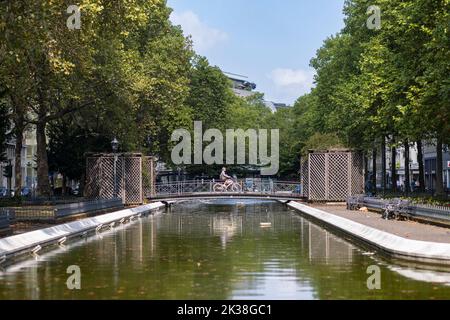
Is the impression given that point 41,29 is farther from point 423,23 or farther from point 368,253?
point 423,23

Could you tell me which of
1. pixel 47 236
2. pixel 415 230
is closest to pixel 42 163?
pixel 47 236

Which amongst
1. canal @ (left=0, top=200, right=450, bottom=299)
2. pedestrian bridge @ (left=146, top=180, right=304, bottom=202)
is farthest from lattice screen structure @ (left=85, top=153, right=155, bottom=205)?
canal @ (left=0, top=200, right=450, bottom=299)

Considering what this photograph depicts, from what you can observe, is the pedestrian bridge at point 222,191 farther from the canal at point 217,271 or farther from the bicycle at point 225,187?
the canal at point 217,271

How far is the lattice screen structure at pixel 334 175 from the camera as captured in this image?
57375mm

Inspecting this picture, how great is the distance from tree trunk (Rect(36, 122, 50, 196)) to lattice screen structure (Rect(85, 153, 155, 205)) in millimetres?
4986

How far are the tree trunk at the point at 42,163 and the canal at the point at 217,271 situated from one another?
2271cm

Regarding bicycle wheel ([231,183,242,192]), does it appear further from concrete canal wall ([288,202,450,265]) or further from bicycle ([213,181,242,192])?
concrete canal wall ([288,202,450,265])

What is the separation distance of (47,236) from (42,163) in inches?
1043

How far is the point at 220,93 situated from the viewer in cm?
9075

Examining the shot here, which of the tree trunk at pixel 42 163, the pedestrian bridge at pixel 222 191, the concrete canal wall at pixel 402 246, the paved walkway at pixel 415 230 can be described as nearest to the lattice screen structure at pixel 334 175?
the pedestrian bridge at pixel 222 191

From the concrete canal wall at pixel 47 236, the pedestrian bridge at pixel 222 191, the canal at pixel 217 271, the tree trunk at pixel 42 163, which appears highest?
the tree trunk at pixel 42 163

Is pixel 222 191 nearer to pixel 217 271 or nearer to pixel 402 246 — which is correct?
pixel 402 246

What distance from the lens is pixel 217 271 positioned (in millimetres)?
19062

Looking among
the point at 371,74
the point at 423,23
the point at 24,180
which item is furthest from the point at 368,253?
the point at 24,180
